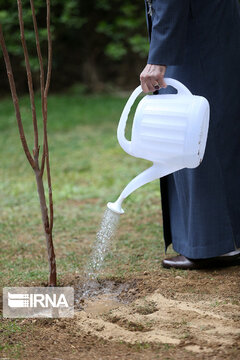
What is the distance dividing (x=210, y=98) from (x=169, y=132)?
487mm

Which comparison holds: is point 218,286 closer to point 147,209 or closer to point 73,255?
point 73,255

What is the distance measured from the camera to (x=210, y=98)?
2666 mm

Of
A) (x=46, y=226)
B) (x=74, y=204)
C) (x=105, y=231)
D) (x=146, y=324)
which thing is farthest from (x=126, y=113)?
(x=74, y=204)

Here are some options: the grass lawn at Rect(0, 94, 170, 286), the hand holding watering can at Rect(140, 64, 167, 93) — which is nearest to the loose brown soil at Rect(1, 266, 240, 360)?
the grass lawn at Rect(0, 94, 170, 286)

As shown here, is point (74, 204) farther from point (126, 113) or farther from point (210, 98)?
point (126, 113)

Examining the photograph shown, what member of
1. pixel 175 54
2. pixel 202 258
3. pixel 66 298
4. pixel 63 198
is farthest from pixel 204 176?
pixel 63 198

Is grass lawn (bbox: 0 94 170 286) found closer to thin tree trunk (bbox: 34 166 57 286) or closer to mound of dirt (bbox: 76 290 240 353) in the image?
thin tree trunk (bbox: 34 166 57 286)

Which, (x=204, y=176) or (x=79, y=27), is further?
(x=79, y=27)

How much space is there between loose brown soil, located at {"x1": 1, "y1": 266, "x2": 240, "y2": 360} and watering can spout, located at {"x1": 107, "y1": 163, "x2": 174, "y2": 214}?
0.41 meters

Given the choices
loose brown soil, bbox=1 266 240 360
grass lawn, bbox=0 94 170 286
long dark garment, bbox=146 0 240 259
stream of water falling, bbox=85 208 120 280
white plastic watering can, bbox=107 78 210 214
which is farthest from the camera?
grass lawn, bbox=0 94 170 286

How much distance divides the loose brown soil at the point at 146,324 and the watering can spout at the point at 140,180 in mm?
406

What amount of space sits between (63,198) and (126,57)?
6412mm

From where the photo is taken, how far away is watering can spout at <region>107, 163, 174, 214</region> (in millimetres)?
2332

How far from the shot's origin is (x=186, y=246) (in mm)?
2832
